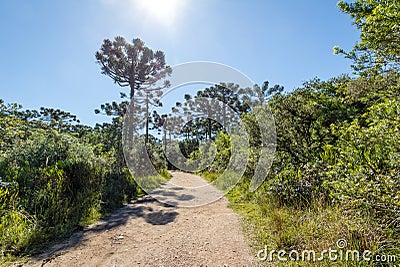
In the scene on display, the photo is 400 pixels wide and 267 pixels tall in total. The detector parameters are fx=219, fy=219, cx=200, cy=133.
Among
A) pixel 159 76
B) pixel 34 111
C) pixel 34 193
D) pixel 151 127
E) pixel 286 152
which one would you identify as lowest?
pixel 34 193

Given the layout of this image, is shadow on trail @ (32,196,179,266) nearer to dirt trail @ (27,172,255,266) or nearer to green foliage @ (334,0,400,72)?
dirt trail @ (27,172,255,266)

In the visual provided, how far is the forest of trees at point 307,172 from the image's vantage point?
2275 millimetres

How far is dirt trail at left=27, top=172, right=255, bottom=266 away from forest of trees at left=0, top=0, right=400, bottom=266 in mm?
374

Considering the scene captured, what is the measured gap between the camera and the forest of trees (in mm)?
2275

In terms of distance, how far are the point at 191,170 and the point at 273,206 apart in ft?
43.0

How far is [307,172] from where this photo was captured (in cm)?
390

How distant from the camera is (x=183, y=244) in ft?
10.1

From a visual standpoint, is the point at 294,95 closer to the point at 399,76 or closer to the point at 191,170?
the point at 399,76

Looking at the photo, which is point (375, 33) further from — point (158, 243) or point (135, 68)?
point (135, 68)

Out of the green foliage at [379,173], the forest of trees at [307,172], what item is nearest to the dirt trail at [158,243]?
the forest of trees at [307,172]

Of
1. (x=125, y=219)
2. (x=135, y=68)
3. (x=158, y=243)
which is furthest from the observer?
(x=135, y=68)

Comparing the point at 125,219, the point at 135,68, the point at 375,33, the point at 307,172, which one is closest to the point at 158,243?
the point at 125,219

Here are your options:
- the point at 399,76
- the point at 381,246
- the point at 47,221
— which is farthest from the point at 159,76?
the point at 381,246

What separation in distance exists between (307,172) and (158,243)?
2.77 metres
